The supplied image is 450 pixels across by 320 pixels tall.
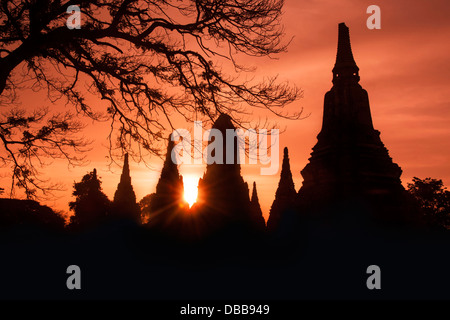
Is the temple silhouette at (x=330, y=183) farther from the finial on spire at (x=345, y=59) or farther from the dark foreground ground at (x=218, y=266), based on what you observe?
the dark foreground ground at (x=218, y=266)

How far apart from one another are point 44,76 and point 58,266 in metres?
4.99

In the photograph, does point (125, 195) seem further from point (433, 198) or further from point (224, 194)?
point (433, 198)

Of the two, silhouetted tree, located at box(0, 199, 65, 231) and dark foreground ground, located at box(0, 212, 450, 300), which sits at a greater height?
silhouetted tree, located at box(0, 199, 65, 231)

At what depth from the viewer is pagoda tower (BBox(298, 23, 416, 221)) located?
56.7 ft

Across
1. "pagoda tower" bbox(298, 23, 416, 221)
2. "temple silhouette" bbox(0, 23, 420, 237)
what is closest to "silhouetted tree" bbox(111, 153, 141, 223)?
"temple silhouette" bbox(0, 23, 420, 237)

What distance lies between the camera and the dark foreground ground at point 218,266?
890 cm

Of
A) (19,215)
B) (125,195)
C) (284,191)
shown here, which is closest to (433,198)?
(284,191)

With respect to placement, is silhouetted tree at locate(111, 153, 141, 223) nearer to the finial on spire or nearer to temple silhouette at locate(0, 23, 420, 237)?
temple silhouette at locate(0, 23, 420, 237)

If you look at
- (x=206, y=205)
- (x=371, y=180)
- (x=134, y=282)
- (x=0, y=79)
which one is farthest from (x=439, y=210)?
(x=0, y=79)

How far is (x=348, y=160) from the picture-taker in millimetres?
17891

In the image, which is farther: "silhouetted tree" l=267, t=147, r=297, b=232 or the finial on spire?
"silhouetted tree" l=267, t=147, r=297, b=232

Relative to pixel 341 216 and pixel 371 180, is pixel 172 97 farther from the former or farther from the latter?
pixel 371 180

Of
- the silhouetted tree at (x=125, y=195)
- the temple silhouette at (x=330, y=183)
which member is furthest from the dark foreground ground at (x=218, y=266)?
the silhouetted tree at (x=125, y=195)
